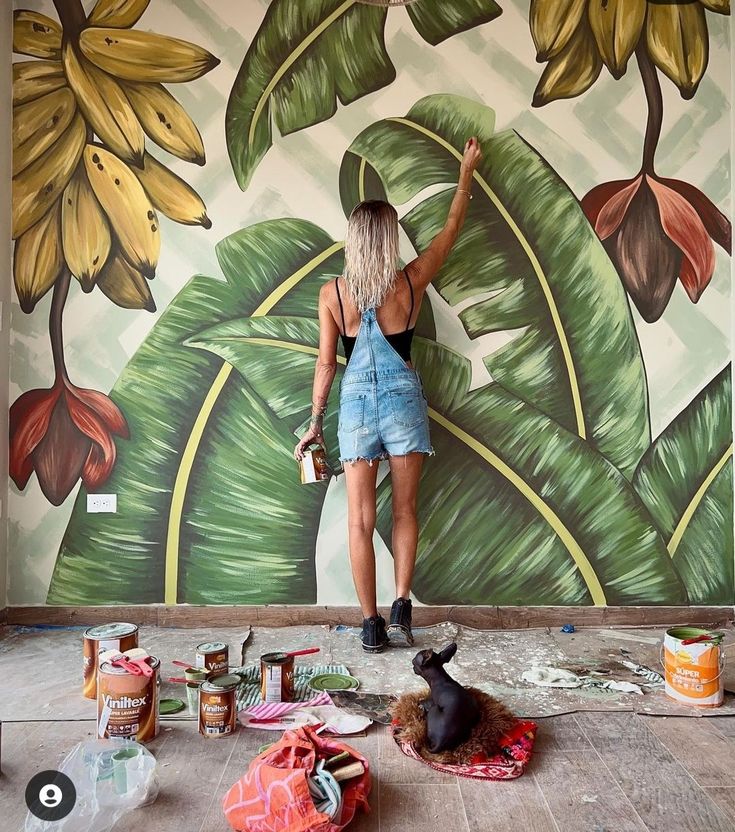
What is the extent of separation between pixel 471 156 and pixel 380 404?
1.11 m

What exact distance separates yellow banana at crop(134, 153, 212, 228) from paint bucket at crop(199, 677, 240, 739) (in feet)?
6.24

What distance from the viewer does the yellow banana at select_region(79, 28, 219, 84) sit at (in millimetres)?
2932

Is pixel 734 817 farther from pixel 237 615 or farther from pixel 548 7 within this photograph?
pixel 548 7

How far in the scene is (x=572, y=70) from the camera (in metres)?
2.93

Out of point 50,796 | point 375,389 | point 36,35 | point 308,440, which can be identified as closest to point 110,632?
Result: point 50,796

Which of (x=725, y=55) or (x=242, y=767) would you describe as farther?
(x=725, y=55)

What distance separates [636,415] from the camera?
9.59ft

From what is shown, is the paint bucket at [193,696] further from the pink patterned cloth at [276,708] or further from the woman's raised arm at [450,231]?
the woman's raised arm at [450,231]

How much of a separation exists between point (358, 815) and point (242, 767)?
13.9 inches

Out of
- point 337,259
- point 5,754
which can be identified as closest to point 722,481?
point 337,259

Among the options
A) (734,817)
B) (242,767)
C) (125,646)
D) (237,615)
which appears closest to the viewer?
(734,817)

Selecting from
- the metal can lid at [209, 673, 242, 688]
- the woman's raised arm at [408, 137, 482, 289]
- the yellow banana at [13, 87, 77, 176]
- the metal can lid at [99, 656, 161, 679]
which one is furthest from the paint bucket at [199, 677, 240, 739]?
the yellow banana at [13, 87, 77, 176]

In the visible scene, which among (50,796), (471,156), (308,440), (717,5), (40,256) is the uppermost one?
(717,5)

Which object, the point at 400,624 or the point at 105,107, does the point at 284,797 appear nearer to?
the point at 400,624
